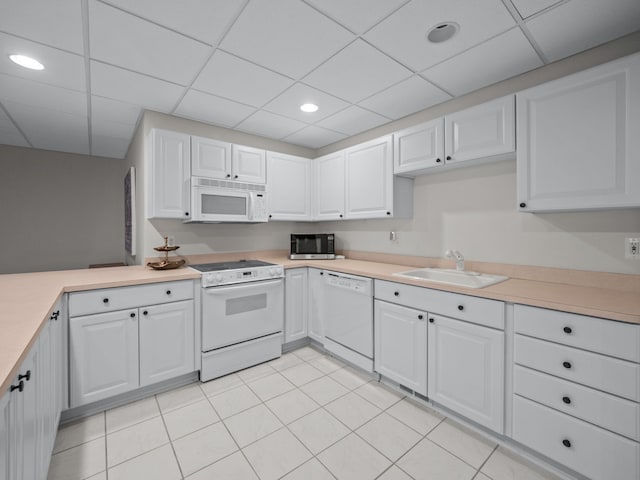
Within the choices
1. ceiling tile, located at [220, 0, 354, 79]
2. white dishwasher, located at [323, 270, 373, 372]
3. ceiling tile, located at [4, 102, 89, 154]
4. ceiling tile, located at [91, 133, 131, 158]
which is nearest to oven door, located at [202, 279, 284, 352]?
white dishwasher, located at [323, 270, 373, 372]

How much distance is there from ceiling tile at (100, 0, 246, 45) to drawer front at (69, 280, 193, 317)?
5.58ft

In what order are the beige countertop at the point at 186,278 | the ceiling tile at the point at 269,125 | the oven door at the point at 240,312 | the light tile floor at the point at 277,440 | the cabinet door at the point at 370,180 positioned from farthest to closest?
the ceiling tile at the point at 269,125 < the cabinet door at the point at 370,180 < the oven door at the point at 240,312 < the light tile floor at the point at 277,440 < the beige countertop at the point at 186,278

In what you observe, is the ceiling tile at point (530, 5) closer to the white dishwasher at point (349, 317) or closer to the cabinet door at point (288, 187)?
the white dishwasher at point (349, 317)

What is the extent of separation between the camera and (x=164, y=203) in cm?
262

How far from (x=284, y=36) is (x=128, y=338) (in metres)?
2.29

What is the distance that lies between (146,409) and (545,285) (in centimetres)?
291

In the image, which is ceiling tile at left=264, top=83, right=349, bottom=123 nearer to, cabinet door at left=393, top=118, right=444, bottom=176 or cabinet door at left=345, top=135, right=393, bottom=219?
cabinet door at left=345, top=135, right=393, bottom=219

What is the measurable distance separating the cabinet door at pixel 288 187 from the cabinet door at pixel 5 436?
257 centimetres

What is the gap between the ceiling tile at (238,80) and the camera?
6.41ft

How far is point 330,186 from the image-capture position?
3357 millimetres

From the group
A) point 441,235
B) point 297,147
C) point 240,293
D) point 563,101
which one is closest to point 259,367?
point 240,293

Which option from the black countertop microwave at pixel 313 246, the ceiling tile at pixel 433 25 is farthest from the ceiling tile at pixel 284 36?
the black countertop microwave at pixel 313 246

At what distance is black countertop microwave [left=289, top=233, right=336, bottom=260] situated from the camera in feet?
11.1

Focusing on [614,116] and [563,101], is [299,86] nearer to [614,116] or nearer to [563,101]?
[563,101]
